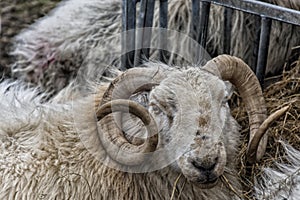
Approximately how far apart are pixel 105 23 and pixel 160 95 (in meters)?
2.25

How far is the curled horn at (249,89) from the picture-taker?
14.6 feet

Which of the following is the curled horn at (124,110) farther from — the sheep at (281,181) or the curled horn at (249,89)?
the sheep at (281,181)

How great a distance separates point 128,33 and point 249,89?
4.77 feet

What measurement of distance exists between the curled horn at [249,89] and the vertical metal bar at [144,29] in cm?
123

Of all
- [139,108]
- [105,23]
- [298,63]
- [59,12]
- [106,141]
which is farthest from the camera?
[59,12]

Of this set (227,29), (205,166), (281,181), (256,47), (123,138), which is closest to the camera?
(205,166)

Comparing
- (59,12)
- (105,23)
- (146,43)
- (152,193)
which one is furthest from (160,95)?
(59,12)

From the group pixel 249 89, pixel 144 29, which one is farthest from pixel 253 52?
pixel 249 89

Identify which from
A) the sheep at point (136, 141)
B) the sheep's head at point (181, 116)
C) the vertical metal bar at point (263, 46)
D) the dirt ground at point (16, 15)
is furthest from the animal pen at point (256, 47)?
the dirt ground at point (16, 15)

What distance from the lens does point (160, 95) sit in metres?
4.27

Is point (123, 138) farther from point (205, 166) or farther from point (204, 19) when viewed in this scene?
point (204, 19)

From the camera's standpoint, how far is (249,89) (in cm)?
459

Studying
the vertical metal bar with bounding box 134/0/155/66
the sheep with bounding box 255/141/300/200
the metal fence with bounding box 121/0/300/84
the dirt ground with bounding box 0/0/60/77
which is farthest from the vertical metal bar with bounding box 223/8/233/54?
the dirt ground with bounding box 0/0/60/77

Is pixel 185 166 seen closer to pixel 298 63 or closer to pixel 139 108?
pixel 139 108
